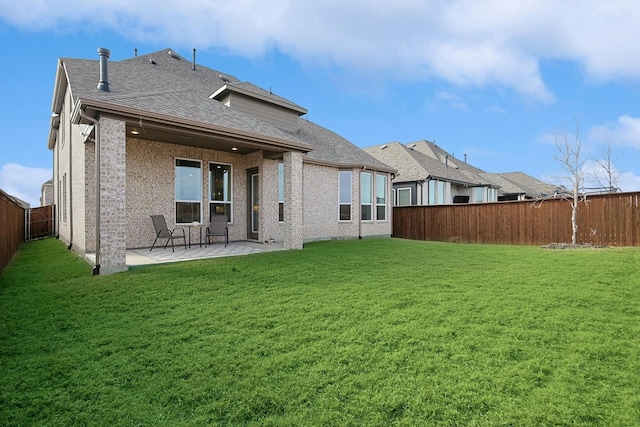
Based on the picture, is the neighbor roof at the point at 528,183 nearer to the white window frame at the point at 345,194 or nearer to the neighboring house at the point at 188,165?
the neighboring house at the point at 188,165

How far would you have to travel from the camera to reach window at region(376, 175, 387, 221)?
14.4m

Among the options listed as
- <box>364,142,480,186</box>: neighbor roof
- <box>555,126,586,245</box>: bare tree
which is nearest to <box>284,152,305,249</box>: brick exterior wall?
<box>555,126,586,245</box>: bare tree

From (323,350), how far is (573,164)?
40.7ft

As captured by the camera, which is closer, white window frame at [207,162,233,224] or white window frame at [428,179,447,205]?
white window frame at [207,162,233,224]

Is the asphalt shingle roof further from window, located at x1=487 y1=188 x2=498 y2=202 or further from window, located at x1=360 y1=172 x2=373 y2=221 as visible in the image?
window, located at x1=487 y1=188 x2=498 y2=202

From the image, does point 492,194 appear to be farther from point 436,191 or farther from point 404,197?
point 404,197

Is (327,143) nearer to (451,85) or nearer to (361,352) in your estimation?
(451,85)

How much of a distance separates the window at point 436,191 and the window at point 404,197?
50.9 inches

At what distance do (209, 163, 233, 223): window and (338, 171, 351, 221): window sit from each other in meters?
4.58

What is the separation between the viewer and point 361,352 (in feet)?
9.99

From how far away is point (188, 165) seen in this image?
10.1 meters

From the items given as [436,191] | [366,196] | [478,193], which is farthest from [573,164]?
[478,193]

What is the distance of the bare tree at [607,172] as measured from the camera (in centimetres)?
1314

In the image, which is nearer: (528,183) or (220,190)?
(220,190)
